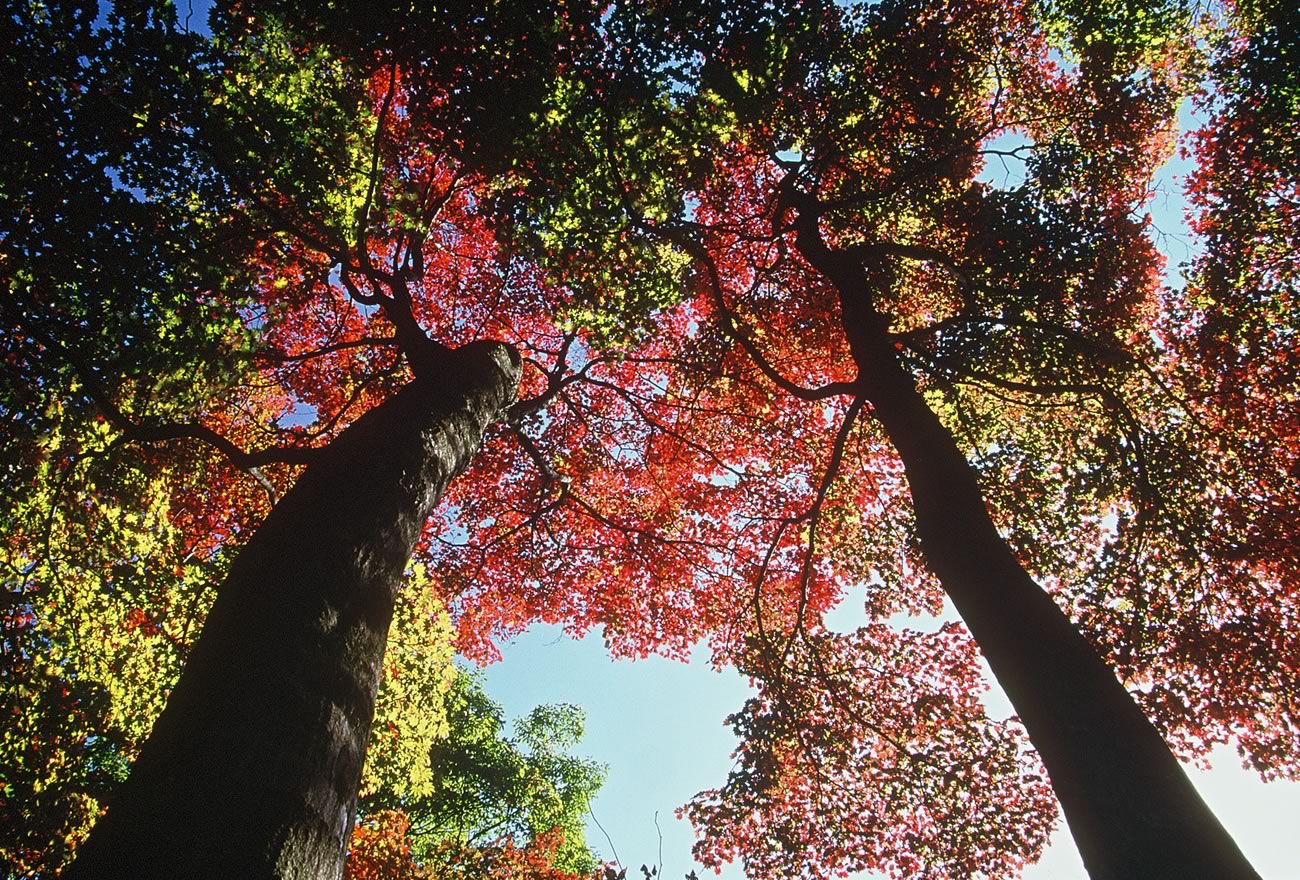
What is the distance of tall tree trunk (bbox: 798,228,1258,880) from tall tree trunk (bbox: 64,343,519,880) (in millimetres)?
3799

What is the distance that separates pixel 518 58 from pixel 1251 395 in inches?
397

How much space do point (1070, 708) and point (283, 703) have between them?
14.3ft

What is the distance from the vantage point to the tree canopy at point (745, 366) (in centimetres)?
554

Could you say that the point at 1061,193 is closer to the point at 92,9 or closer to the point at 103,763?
the point at 92,9

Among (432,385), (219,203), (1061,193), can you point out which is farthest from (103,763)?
(1061,193)

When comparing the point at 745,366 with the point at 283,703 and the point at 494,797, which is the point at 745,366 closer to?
the point at 283,703

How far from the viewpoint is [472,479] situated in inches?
537

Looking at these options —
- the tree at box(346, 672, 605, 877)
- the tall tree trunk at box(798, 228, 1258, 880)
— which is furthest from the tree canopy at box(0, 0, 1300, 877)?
the tree at box(346, 672, 605, 877)

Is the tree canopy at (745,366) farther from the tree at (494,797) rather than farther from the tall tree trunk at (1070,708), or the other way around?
the tree at (494,797)

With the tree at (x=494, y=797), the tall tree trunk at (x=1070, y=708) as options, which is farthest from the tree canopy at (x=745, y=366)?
the tree at (x=494, y=797)

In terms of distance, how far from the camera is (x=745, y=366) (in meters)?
12.1

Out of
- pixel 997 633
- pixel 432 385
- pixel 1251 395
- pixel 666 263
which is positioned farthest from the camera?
pixel 666 263

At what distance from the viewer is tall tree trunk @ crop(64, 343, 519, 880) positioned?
6.44 ft

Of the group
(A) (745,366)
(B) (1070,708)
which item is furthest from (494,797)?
(B) (1070,708)
